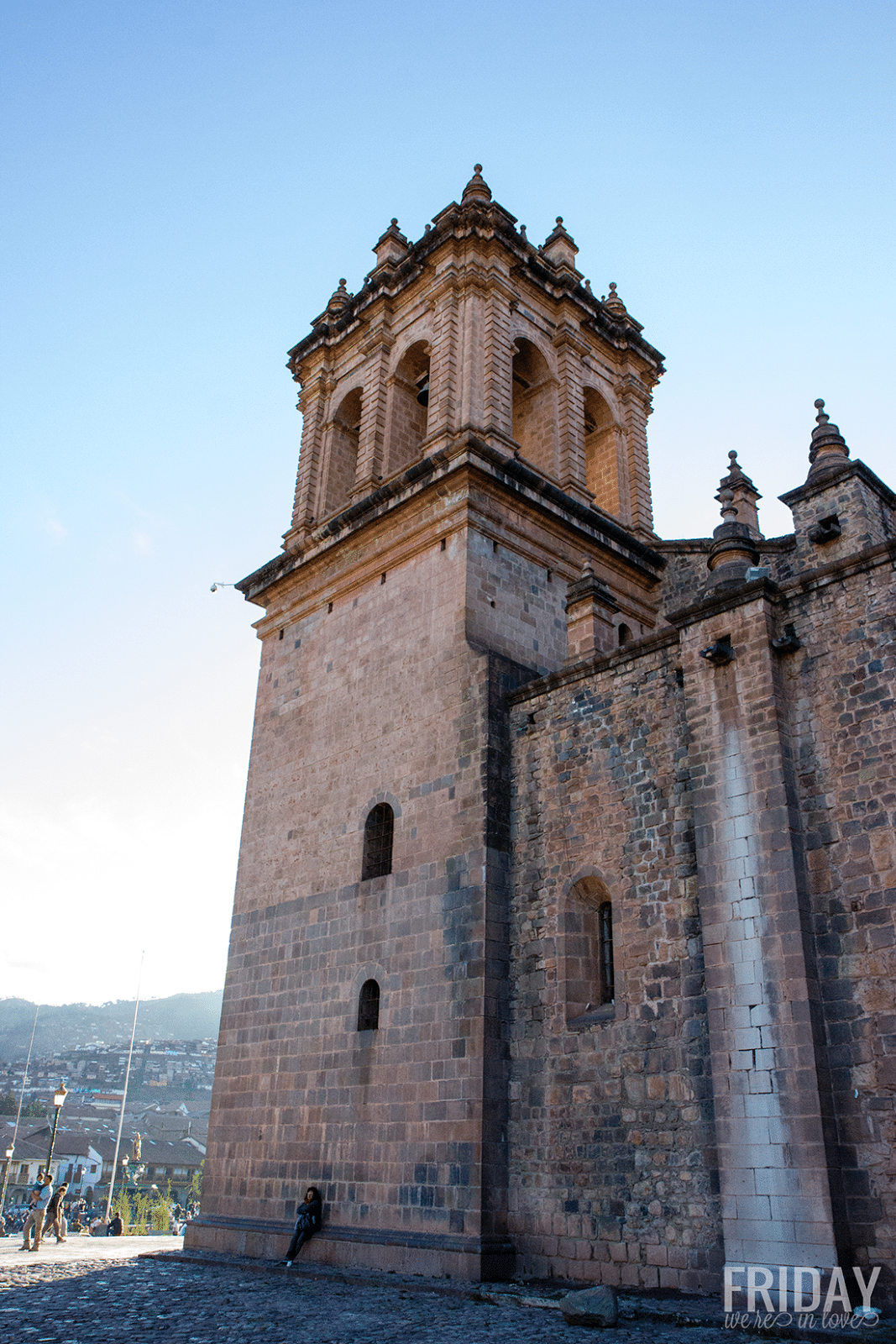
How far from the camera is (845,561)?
10.5 meters

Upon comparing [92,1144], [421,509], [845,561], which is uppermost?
[421,509]

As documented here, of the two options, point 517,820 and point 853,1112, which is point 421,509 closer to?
point 517,820

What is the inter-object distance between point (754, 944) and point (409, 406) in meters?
13.3

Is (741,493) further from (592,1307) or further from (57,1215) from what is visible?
(57,1215)

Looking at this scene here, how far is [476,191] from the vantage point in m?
19.5

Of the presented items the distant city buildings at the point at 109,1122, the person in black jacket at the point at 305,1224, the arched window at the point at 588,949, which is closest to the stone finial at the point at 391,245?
the arched window at the point at 588,949

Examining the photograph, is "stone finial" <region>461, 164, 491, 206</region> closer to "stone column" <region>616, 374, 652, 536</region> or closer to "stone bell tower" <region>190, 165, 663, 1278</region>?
"stone bell tower" <region>190, 165, 663, 1278</region>

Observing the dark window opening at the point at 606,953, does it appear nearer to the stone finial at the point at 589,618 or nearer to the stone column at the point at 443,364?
the stone finial at the point at 589,618

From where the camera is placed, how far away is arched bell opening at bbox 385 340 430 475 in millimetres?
18812

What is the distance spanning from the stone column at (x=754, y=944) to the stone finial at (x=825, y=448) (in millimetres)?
3202

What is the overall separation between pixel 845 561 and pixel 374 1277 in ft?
31.5

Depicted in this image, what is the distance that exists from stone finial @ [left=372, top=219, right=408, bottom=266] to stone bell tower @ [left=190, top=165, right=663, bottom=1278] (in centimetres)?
7

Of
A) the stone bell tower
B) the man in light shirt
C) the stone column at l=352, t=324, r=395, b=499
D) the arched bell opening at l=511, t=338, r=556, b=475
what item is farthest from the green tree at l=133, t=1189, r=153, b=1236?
the arched bell opening at l=511, t=338, r=556, b=475

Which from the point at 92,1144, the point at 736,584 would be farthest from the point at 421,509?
the point at 92,1144
